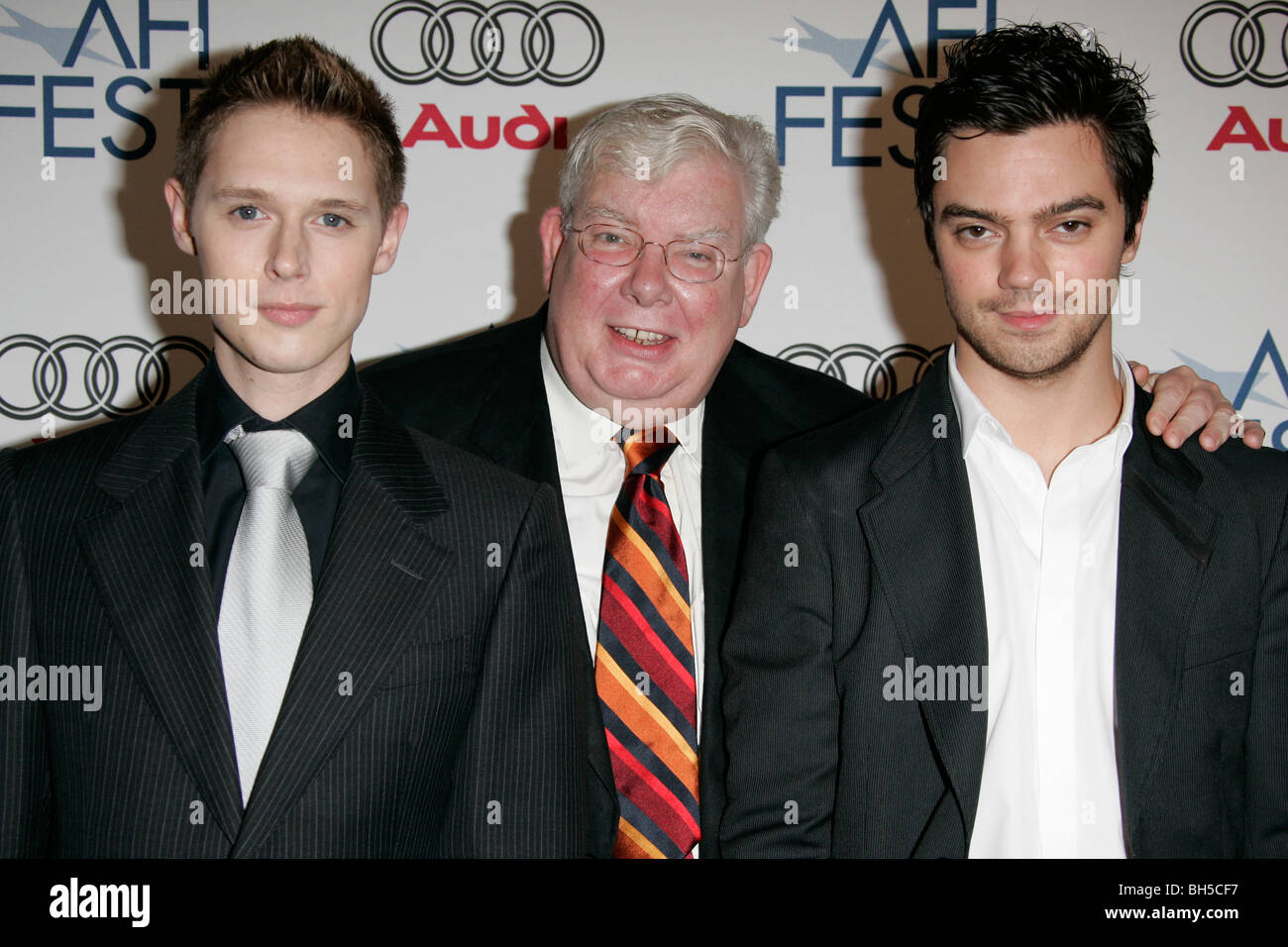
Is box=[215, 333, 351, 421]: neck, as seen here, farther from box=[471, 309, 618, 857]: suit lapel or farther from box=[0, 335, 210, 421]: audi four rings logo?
box=[0, 335, 210, 421]: audi four rings logo

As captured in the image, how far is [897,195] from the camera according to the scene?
115 inches

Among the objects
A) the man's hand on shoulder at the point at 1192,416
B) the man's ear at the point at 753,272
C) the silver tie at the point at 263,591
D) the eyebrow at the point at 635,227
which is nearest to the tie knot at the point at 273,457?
the silver tie at the point at 263,591

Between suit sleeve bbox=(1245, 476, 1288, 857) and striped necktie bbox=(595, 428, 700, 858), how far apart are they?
90 centimetres

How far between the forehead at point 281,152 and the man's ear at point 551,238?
67cm

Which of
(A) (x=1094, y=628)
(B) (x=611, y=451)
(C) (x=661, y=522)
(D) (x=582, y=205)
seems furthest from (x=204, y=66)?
(A) (x=1094, y=628)

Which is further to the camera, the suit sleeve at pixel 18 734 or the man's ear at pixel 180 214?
the man's ear at pixel 180 214

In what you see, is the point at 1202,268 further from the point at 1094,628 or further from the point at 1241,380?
the point at 1094,628

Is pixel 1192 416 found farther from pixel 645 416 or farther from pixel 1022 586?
pixel 645 416

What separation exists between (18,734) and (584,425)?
3.67ft

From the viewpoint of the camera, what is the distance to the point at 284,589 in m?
1.61

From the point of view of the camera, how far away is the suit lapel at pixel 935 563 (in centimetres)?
175

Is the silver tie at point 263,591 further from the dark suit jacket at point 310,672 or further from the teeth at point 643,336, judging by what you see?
the teeth at point 643,336
